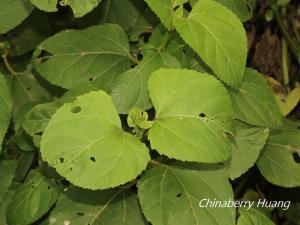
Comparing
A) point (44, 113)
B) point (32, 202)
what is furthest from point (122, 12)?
point (32, 202)

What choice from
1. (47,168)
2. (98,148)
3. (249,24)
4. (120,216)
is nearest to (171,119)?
(98,148)

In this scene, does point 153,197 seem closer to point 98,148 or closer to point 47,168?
point 98,148

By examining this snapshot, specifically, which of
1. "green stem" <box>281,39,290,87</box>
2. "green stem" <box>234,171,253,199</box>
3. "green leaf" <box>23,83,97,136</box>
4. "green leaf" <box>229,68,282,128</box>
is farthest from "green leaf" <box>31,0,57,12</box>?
"green stem" <box>281,39,290,87</box>

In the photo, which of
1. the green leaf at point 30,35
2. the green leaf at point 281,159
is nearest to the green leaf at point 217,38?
the green leaf at point 281,159

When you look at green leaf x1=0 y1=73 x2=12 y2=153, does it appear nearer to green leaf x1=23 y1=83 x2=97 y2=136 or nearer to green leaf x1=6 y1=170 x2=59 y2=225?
green leaf x1=23 y1=83 x2=97 y2=136

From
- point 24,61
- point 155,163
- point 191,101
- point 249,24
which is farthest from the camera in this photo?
point 249,24

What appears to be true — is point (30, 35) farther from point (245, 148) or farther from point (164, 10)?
point (245, 148)
